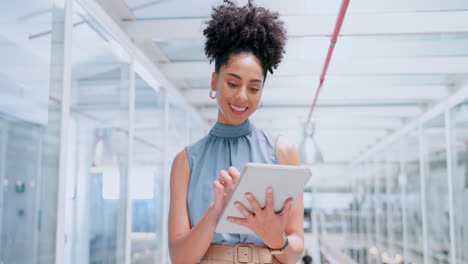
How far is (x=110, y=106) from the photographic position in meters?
3.62

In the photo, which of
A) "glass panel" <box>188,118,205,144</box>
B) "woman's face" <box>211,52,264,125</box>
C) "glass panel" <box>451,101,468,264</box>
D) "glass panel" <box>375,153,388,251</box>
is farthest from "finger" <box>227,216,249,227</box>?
"glass panel" <box>375,153,388,251</box>

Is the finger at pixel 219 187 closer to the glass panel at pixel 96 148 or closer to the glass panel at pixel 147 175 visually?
the glass panel at pixel 96 148

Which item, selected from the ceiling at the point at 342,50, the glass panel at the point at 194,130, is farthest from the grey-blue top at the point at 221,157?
the glass panel at the point at 194,130

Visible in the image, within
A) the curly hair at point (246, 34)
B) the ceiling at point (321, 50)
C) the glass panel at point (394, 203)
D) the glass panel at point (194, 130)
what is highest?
the ceiling at point (321, 50)

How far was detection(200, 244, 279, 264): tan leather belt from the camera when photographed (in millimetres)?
1215

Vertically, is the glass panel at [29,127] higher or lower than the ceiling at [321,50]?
lower

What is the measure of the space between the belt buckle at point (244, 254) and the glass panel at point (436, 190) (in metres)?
5.04

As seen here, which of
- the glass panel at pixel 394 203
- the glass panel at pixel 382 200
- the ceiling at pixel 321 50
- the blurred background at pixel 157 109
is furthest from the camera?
the glass panel at pixel 382 200

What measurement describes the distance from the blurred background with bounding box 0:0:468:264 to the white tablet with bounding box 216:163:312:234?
1.03 metres

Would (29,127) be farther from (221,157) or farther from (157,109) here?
(157,109)

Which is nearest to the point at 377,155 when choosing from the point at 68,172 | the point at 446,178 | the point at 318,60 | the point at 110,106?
the point at 446,178

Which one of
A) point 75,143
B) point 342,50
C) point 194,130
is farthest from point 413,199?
point 75,143

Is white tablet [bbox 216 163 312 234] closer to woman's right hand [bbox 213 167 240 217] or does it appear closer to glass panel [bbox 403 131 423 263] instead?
woman's right hand [bbox 213 167 240 217]

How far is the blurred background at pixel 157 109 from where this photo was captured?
2.31 meters
